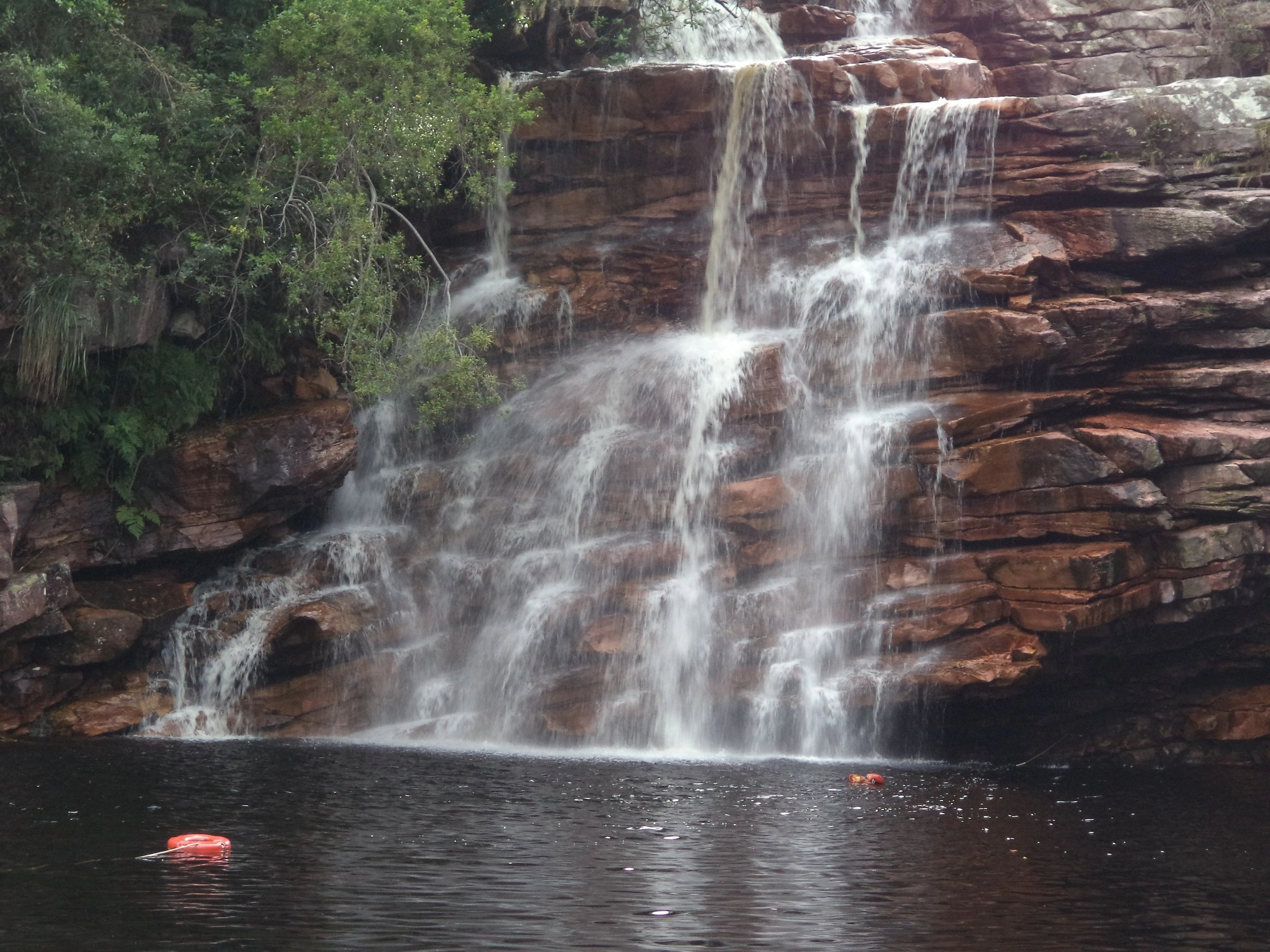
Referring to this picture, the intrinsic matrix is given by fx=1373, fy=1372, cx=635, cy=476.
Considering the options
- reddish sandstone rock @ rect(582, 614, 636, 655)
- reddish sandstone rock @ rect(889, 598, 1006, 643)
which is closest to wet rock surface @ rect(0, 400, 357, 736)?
reddish sandstone rock @ rect(582, 614, 636, 655)

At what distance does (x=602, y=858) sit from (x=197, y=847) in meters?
3.69

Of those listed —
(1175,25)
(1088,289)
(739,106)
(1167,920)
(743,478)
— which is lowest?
(1167,920)

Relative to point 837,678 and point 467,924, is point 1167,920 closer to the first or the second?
point 467,924

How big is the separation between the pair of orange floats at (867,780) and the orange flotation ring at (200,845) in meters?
8.41

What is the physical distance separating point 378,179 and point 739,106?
758 cm

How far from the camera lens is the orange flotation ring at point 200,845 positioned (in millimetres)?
12406

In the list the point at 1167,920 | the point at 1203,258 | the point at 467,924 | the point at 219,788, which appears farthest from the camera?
the point at 1203,258

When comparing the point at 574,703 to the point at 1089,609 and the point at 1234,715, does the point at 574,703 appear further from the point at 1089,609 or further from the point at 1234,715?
the point at 1234,715

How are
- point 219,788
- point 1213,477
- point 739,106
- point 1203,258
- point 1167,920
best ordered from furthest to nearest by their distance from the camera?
point 739,106 → point 1203,258 → point 1213,477 → point 219,788 → point 1167,920

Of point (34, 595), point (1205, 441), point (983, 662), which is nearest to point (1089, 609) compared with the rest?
point (983, 662)

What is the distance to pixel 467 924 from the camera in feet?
33.5

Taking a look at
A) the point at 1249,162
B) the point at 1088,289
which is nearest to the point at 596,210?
the point at 1088,289

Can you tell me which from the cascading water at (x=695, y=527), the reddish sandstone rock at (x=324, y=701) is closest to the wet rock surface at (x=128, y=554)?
the cascading water at (x=695, y=527)

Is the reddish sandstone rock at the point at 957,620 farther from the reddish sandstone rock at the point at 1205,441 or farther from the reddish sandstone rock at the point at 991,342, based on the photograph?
the reddish sandstone rock at the point at 991,342
